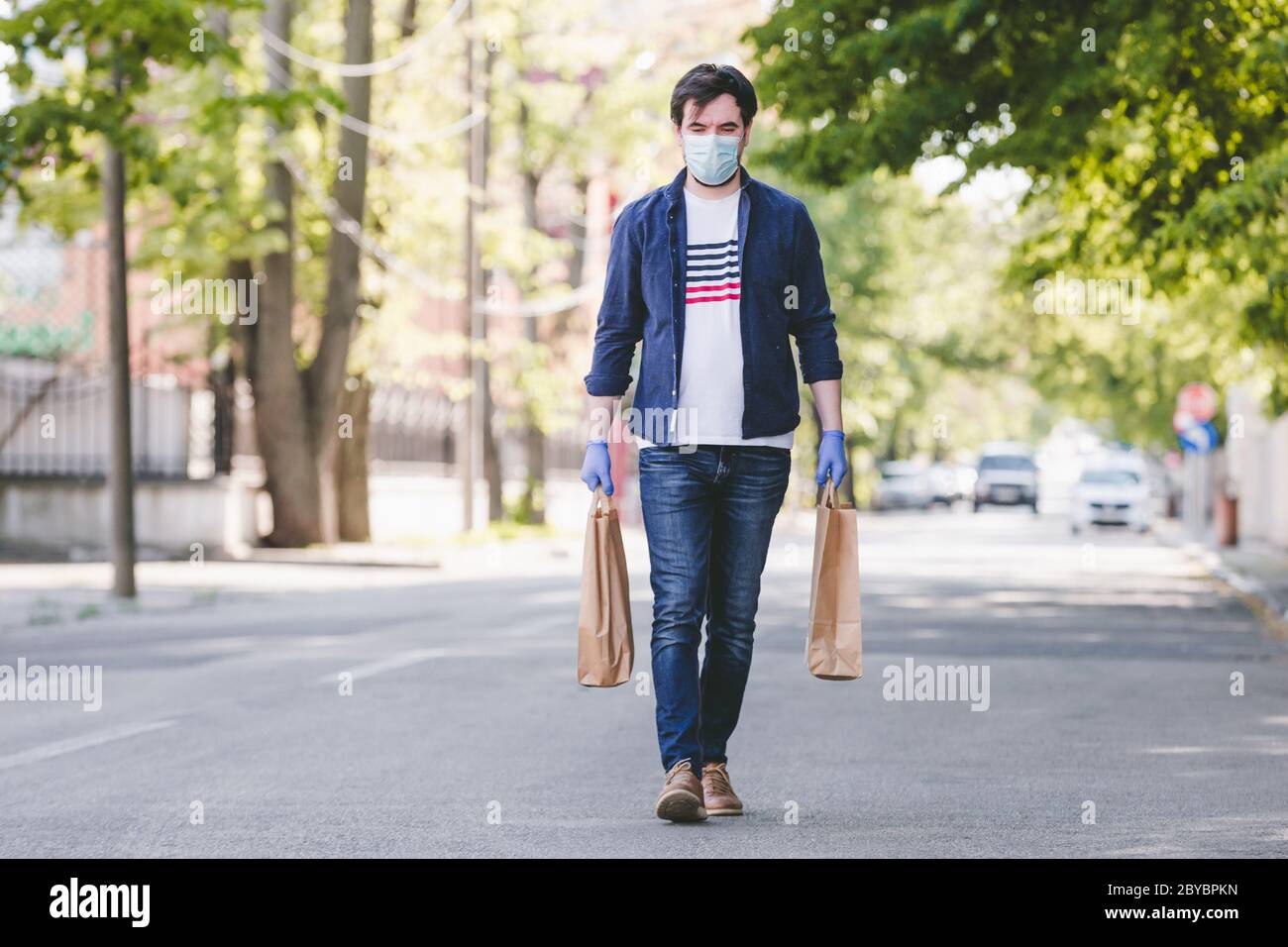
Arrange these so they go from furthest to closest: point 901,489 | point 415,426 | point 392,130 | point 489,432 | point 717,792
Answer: point 901,489 → point 415,426 → point 489,432 → point 392,130 → point 717,792

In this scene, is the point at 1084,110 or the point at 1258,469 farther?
the point at 1258,469

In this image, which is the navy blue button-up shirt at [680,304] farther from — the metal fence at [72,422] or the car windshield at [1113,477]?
the car windshield at [1113,477]

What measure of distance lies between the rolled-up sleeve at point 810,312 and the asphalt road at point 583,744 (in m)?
1.36

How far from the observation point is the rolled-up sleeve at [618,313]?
6.43 m

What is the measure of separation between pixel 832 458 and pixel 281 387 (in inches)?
849

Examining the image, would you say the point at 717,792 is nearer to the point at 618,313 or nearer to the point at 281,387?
the point at 618,313

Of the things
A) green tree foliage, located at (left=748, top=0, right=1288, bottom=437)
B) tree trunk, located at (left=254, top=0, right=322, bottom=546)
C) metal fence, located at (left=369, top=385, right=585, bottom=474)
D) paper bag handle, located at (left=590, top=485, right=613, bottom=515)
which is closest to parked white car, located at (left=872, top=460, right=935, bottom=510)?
metal fence, located at (left=369, top=385, right=585, bottom=474)

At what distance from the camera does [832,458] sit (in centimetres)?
638

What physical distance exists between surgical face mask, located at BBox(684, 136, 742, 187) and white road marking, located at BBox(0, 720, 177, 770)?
3490mm

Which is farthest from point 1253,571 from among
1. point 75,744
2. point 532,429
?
point 75,744

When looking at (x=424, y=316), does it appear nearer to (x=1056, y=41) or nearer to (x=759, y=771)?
(x=1056, y=41)

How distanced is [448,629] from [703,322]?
9031 mm

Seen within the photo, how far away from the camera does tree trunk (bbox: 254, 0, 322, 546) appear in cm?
2716
